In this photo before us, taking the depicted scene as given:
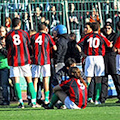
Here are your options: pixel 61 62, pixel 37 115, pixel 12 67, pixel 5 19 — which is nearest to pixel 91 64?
pixel 61 62

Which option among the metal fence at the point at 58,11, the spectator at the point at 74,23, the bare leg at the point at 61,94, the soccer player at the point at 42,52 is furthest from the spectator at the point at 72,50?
the spectator at the point at 74,23

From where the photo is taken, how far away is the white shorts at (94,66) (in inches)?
508

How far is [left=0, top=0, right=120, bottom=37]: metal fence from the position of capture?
680 inches

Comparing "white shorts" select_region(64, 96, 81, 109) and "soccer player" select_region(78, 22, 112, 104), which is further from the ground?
"soccer player" select_region(78, 22, 112, 104)

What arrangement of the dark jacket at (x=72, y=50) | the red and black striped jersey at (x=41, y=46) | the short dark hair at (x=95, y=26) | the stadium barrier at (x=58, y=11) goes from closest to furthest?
the red and black striped jersey at (x=41, y=46) < the short dark hair at (x=95, y=26) < the dark jacket at (x=72, y=50) < the stadium barrier at (x=58, y=11)

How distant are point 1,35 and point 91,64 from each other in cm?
258

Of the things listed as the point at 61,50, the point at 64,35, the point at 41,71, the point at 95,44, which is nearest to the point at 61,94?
the point at 41,71

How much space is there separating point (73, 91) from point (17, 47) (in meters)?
2.05

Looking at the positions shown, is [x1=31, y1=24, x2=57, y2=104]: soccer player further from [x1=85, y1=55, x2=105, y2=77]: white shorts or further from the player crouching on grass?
the player crouching on grass

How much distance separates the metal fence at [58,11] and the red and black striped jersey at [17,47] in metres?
5.14

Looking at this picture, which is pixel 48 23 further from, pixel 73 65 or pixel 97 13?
pixel 73 65

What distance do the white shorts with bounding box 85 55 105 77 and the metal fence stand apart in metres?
4.43

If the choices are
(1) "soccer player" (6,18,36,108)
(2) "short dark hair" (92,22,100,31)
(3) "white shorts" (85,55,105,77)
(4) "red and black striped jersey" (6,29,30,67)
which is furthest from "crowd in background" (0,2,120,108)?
(4) "red and black striped jersey" (6,29,30,67)

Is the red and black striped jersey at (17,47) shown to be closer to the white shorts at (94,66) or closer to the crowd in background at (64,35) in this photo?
the crowd in background at (64,35)
